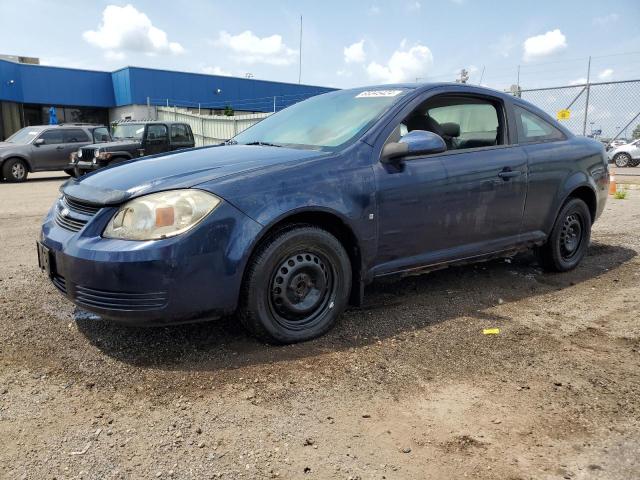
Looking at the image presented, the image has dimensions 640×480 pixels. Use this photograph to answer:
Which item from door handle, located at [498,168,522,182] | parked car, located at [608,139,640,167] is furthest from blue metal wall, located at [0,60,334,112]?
door handle, located at [498,168,522,182]

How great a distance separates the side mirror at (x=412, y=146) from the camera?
3479mm

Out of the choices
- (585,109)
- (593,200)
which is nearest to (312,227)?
(593,200)

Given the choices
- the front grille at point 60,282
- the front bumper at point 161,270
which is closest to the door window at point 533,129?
the front bumper at point 161,270

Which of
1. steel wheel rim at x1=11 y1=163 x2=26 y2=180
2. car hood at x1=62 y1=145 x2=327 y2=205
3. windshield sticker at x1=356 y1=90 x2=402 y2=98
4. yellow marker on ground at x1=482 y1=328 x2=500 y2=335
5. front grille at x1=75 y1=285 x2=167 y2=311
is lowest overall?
yellow marker on ground at x1=482 y1=328 x2=500 y2=335

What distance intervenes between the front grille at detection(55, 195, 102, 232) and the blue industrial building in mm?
26817

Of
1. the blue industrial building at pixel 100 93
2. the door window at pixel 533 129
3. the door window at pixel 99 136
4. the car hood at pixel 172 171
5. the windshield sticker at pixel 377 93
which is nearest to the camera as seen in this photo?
the car hood at pixel 172 171

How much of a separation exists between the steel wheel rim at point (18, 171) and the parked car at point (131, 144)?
1417mm

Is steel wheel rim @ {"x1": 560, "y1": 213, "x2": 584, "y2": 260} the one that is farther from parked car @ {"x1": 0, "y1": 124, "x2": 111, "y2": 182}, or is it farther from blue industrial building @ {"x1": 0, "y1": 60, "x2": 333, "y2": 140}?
blue industrial building @ {"x1": 0, "y1": 60, "x2": 333, "y2": 140}

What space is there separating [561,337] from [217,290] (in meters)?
2.22

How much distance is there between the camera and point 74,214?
3.14 metres

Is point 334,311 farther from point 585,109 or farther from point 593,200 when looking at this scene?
point 585,109

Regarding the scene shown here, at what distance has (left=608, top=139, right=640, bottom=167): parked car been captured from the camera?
2123cm

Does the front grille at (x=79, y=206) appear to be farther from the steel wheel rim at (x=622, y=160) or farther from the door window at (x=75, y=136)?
the steel wheel rim at (x=622, y=160)

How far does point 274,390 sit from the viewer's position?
2.69 metres
